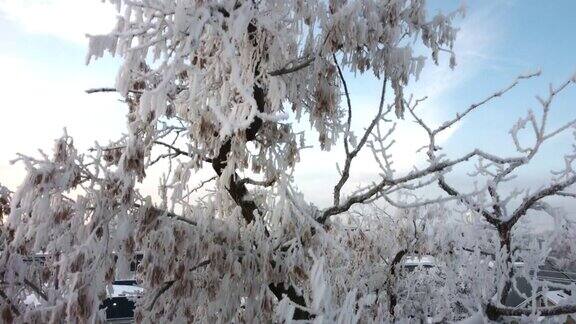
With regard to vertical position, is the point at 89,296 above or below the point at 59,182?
below

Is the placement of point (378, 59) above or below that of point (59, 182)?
above

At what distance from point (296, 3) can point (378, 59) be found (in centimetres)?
103

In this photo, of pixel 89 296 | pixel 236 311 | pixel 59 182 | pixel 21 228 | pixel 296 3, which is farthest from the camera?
pixel 236 311

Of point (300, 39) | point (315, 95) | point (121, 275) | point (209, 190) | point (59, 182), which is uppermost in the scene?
point (300, 39)

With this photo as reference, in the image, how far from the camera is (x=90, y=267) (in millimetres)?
3631

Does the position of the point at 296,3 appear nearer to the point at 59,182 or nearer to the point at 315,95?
the point at 315,95

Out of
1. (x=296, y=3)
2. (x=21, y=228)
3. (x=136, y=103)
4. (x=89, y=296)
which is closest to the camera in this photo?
(x=89, y=296)

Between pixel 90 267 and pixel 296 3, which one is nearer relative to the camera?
pixel 90 267

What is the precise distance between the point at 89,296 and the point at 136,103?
2.77m

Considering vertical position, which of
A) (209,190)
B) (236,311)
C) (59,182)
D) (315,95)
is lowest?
(236,311)

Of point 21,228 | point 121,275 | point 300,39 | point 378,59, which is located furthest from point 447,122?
point 21,228

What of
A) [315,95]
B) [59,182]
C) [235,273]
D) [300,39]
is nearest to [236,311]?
[235,273]

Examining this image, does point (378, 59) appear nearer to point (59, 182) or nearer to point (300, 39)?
point (300, 39)

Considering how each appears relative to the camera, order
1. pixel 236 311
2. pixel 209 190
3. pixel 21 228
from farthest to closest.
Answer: pixel 209 190 < pixel 236 311 < pixel 21 228
